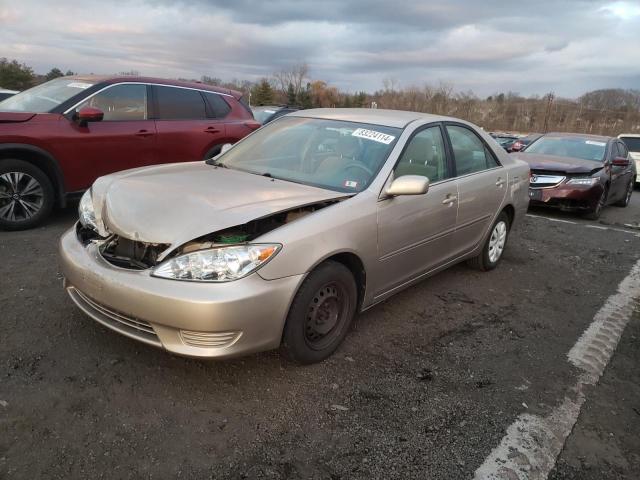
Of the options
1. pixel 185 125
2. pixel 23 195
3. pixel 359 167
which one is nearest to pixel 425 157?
pixel 359 167

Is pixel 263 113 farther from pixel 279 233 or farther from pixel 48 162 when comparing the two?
pixel 279 233

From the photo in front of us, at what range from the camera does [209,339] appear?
255 centimetres

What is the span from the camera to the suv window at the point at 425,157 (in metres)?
3.65

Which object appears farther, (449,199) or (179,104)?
(179,104)

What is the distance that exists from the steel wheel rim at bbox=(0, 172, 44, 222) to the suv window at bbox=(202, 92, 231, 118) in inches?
99.7

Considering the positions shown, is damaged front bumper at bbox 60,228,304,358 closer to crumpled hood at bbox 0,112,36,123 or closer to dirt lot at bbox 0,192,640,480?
dirt lot at bbox 0,192,640,480

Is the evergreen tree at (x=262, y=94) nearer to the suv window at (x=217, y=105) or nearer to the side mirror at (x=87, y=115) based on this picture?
the suv window at (x=217, y=105)

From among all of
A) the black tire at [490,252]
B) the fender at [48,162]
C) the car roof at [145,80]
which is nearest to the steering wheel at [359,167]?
the black tire at [490,252]

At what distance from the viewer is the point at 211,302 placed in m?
2.45

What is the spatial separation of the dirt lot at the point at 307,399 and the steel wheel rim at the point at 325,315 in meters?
0.18

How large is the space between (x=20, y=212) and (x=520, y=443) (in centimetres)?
530

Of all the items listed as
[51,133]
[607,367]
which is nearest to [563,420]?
[607,367]

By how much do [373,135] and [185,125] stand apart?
3514 mm

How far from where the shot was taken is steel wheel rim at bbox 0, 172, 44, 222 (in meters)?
5.12
